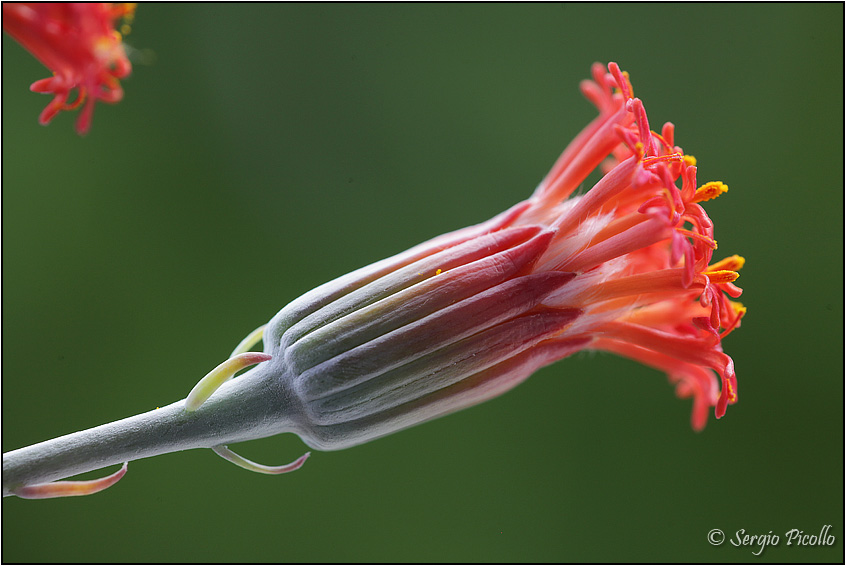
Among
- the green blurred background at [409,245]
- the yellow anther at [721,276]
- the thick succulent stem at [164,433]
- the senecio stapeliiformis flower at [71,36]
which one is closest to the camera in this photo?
the senecio stapeliiformis flower at [71,36]

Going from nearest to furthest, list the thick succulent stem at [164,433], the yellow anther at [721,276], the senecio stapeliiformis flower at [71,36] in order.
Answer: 1. the senecio stapeliiformis flower at [71,36]
2. the thick succulent stem at [164,433]
3. the yellow anther at [721,276]

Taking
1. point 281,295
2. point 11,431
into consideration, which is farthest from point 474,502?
point 11,431

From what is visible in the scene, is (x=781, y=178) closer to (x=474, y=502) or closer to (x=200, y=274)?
(x=474, y=502)

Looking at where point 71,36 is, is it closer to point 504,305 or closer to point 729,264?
point 504,305

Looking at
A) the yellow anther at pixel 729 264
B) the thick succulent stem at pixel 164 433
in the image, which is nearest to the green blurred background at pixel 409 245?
the thick succulent stem at pixel 164 433

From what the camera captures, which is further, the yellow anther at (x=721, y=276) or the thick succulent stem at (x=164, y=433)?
the yellow anther at (x=721, y=276)

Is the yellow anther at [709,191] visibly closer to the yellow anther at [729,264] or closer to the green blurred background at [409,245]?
the yellow anther at [729,264]
